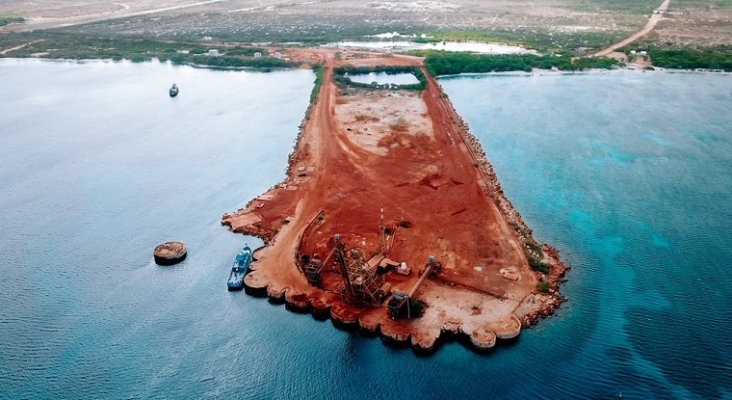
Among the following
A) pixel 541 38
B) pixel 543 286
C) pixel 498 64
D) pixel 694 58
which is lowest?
pixel 543 286

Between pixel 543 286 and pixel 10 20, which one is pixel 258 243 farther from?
pixel 10 20

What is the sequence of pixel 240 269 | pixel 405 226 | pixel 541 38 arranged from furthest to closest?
pixel 541 38
pixel 405 226
pixel 240 269

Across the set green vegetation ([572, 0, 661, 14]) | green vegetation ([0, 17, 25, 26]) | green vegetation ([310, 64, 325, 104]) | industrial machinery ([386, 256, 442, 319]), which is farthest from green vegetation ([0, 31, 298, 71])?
green vegetation ([572, 0, 661, 14])

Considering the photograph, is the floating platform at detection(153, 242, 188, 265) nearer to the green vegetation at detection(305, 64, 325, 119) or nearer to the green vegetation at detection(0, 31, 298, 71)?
the green vegetation at detection(305, 64, 325, 119)

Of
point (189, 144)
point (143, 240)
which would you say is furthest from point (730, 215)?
point (189, 144)

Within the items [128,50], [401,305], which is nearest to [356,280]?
[401,305]

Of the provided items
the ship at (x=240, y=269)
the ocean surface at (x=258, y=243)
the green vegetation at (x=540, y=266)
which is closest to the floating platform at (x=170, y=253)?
the ocean surface at (x=258, y=243)

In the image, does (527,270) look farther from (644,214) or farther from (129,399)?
(129,399)
